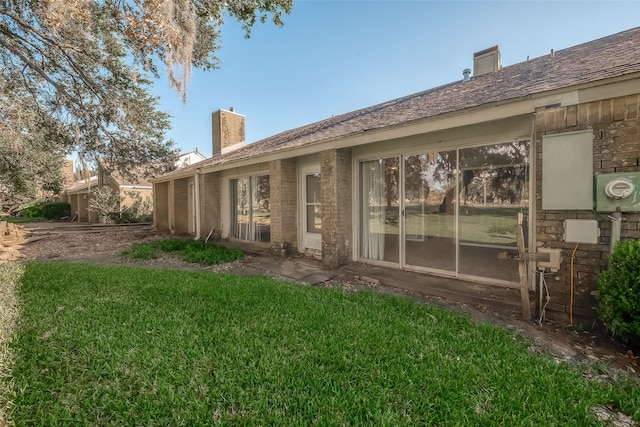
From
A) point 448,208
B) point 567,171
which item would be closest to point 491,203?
point 448,208

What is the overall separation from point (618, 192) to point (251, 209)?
881 centimetres

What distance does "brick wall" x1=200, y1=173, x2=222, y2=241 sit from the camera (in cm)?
1100

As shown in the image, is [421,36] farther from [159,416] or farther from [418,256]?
[159,416]

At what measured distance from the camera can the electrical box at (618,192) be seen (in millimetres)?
3197

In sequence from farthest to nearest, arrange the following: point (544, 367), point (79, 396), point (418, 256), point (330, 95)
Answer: point (330, 95) → point (418, 256) → point (544, 367) → point (79, 396)

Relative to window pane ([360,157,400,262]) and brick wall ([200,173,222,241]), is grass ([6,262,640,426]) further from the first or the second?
brick wall ([200,173,222,241])

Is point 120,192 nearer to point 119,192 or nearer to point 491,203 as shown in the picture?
point 119,192

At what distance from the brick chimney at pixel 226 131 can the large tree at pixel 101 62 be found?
4.12m

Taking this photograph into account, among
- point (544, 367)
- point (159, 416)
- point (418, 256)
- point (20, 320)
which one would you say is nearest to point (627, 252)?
point (544, 367)

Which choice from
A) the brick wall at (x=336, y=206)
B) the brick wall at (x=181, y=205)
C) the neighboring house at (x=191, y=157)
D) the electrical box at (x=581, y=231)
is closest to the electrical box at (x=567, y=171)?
the electrical box at (x=581, y=231)

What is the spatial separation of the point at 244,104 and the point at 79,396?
1535cm

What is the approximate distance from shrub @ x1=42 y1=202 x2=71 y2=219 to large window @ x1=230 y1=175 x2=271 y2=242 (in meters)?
30.3

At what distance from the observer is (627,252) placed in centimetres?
297

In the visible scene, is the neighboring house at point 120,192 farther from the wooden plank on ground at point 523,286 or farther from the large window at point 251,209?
the wooden plank on ground at point 523,286
